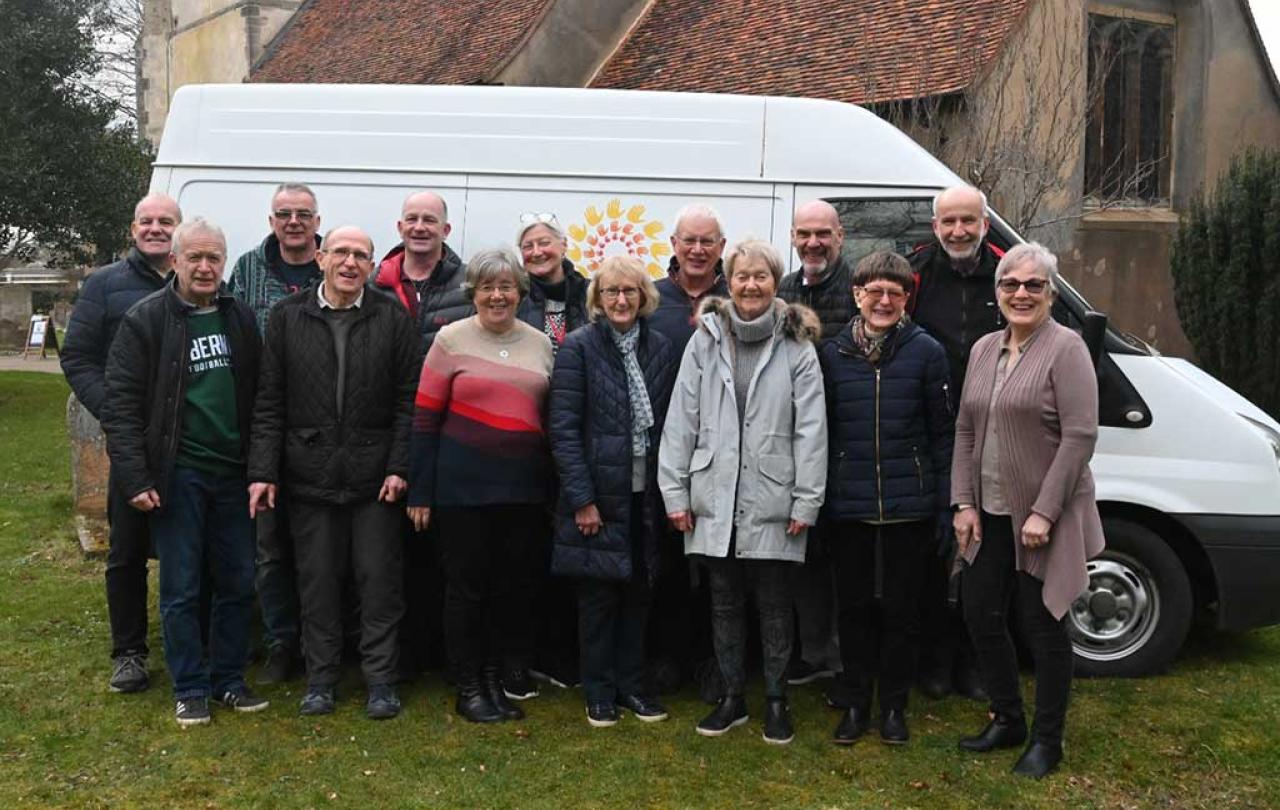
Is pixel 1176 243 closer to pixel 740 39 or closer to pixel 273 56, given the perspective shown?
pixel 740 39

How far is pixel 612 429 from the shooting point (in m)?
4.87

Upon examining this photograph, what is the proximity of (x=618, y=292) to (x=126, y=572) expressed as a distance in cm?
244

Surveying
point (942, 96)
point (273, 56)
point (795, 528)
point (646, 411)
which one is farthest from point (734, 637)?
point (273, 56)

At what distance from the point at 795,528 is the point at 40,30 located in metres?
19.6

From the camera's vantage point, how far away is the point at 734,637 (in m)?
4.95

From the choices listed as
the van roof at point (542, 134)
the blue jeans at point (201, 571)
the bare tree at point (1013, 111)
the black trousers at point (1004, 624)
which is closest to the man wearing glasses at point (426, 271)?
the van roof at point (542, 134)

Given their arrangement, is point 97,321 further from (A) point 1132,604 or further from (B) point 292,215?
(A) point 1132,604

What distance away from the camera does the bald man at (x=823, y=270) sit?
16.6 feet

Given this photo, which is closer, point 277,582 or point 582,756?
point 582,756

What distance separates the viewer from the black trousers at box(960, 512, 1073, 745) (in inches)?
180

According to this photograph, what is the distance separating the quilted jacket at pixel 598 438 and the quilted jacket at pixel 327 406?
2.18 ft

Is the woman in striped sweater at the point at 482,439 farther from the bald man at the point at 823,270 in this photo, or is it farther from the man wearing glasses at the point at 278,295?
the bald man at the point at 823,270

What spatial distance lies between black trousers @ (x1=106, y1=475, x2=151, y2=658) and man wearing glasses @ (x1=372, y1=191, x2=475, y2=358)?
1.39m

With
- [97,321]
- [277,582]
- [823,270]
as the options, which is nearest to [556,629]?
[277,582]
